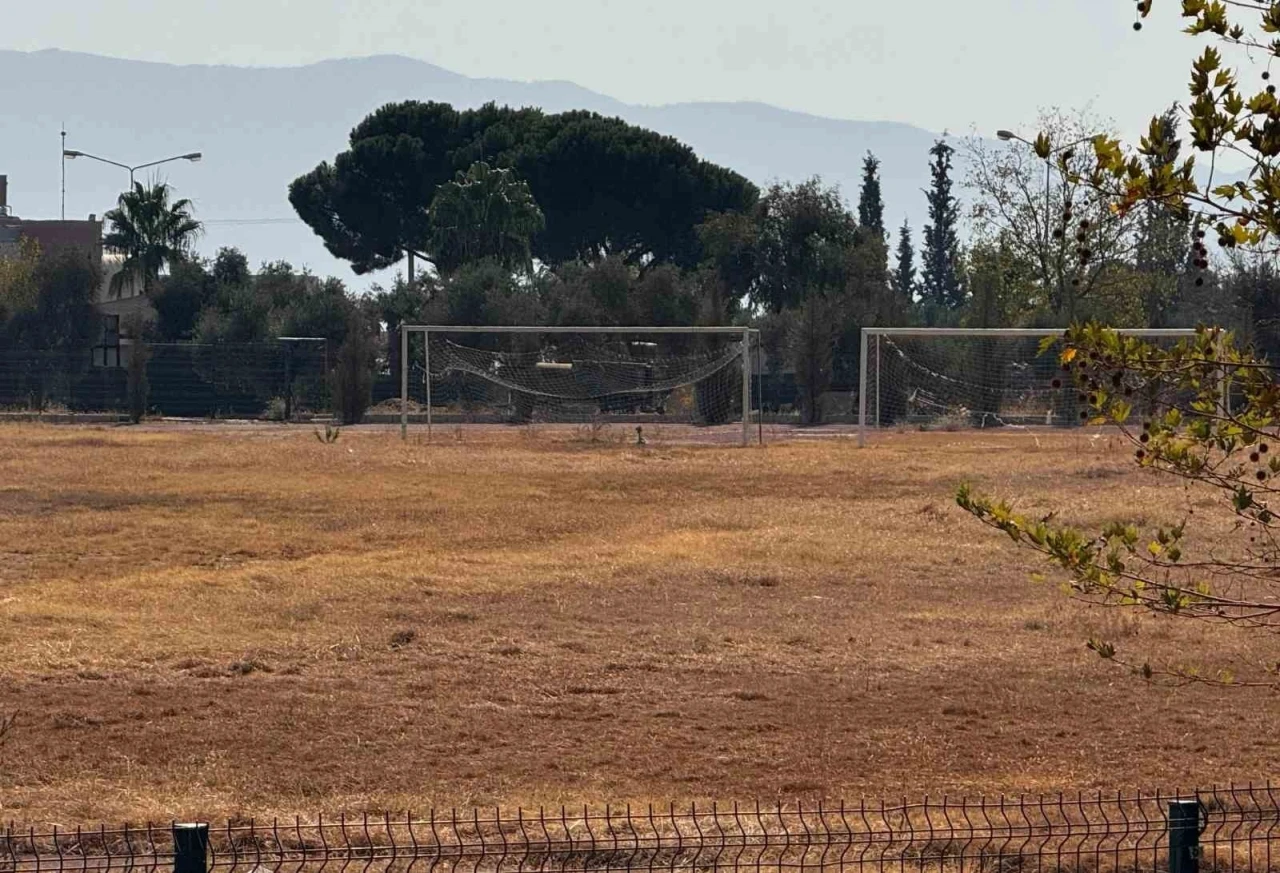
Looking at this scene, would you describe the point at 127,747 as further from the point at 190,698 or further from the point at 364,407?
the point at 364,407

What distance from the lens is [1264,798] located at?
23.7 ft

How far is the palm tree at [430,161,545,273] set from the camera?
176ft

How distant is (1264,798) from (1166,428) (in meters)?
3.45

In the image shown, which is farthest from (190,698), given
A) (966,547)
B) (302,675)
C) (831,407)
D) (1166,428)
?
(831,407)

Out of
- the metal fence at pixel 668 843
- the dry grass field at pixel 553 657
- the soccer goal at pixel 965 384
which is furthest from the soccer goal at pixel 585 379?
the metal fence at pixel 668 843

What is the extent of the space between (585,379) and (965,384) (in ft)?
28.1

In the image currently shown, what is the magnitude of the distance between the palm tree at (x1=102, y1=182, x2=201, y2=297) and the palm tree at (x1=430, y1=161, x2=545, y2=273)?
796 cm

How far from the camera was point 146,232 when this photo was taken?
54531 millimetres

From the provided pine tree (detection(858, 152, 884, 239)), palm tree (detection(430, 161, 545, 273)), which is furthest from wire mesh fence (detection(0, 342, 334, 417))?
pine tree (detection(858, 152, 884, 239))

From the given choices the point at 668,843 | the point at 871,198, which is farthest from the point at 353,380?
the point at 871,198

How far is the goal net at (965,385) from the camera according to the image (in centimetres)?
3734

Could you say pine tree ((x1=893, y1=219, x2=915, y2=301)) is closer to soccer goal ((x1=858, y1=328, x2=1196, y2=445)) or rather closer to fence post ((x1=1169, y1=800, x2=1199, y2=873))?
soccer goal ((x1=858, y1=328, x2=1196, y2=445))

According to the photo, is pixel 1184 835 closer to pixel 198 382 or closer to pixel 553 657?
pixel 553 657

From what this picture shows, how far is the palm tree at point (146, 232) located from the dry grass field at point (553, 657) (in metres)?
34.9
